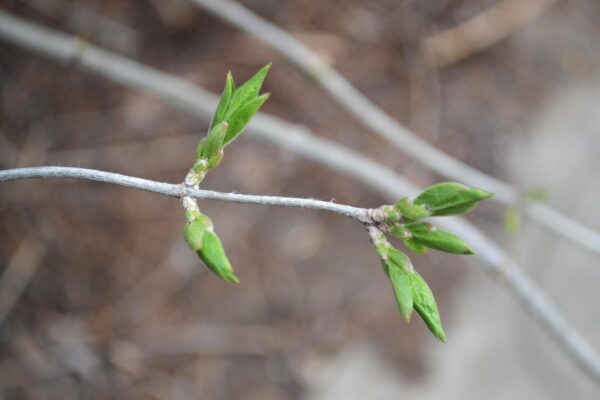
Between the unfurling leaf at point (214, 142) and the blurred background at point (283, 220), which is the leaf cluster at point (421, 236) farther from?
the blurred background at point (283, 220)

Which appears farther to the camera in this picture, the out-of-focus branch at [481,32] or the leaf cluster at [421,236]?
the out-of-focus branch at [481,32]

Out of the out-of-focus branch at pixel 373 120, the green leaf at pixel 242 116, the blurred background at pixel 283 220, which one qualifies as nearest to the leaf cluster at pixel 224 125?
the green leaf at pixel 242 116

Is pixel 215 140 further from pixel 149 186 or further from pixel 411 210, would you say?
→ pixel 411 210

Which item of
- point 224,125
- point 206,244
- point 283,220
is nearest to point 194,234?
point 206,244

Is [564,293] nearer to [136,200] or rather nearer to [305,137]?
[305,137]

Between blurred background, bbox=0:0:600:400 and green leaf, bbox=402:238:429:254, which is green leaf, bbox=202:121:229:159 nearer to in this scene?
green leaf, bbox=402:238:429:254
